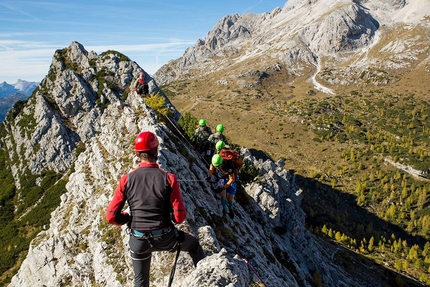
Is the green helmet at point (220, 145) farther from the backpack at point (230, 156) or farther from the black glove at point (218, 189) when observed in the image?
the black glove at point (218, 189)

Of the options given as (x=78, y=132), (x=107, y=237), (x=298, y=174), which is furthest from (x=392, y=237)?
(x=107, y=237)

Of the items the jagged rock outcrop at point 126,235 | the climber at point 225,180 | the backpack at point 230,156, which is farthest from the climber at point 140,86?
the backpack at point 230,156

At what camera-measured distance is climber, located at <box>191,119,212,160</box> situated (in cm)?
2577

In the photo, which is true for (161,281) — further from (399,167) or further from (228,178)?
(399,167)

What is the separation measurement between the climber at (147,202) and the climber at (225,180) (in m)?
9.25

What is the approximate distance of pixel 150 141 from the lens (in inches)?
316

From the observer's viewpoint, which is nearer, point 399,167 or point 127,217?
point 127,217

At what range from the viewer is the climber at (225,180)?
58.6 feet

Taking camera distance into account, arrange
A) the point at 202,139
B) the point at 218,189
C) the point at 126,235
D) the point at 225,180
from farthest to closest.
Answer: the point at 202,139, the point at 218,189, the point at 225,180, the point at 126,235

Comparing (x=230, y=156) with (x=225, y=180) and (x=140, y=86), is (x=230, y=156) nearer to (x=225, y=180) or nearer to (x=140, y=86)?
(x=225, y=180)

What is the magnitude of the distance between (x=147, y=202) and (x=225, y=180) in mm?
11956

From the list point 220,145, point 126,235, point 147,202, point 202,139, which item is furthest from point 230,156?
point 147,202

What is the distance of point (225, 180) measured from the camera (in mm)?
19609

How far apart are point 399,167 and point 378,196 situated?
111 feet
